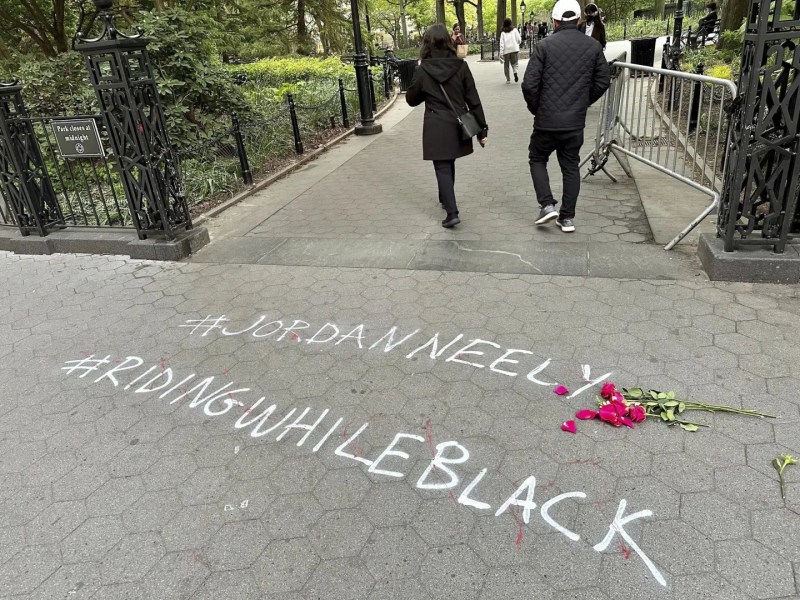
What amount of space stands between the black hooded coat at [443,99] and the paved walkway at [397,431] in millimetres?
949

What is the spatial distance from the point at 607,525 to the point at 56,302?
492 cm

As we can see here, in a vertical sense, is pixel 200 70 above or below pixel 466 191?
above

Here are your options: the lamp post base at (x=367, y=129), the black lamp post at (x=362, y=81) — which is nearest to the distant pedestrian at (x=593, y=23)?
the black lamp post at (x=362, y=81)

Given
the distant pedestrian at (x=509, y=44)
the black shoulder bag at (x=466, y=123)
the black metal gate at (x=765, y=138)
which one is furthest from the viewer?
the distant pedestrian at (x=509, y=44)

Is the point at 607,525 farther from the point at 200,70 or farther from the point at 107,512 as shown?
the point at 200,70

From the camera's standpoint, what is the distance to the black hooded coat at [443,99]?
211 inches

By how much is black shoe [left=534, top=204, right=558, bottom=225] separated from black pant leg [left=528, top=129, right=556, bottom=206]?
1.6 inches

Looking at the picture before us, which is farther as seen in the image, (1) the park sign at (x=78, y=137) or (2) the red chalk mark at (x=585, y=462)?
(1) the park sign at (x=78, y=137)

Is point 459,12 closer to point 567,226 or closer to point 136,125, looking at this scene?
Result: point 567,226

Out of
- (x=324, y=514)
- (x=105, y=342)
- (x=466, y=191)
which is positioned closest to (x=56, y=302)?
A: (x=105, y=342)

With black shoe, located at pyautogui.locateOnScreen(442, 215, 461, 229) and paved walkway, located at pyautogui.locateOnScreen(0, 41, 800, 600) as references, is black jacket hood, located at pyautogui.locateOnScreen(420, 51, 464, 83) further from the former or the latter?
paved walkway, located at pyautogui.locateOnScreen(0, 41, 800, 600)

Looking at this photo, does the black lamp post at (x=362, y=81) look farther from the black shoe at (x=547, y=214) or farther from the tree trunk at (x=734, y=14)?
the tree trunk at (x=734, y=14)

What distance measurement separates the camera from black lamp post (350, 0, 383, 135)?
432 inches

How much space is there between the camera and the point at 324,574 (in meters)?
2.33
